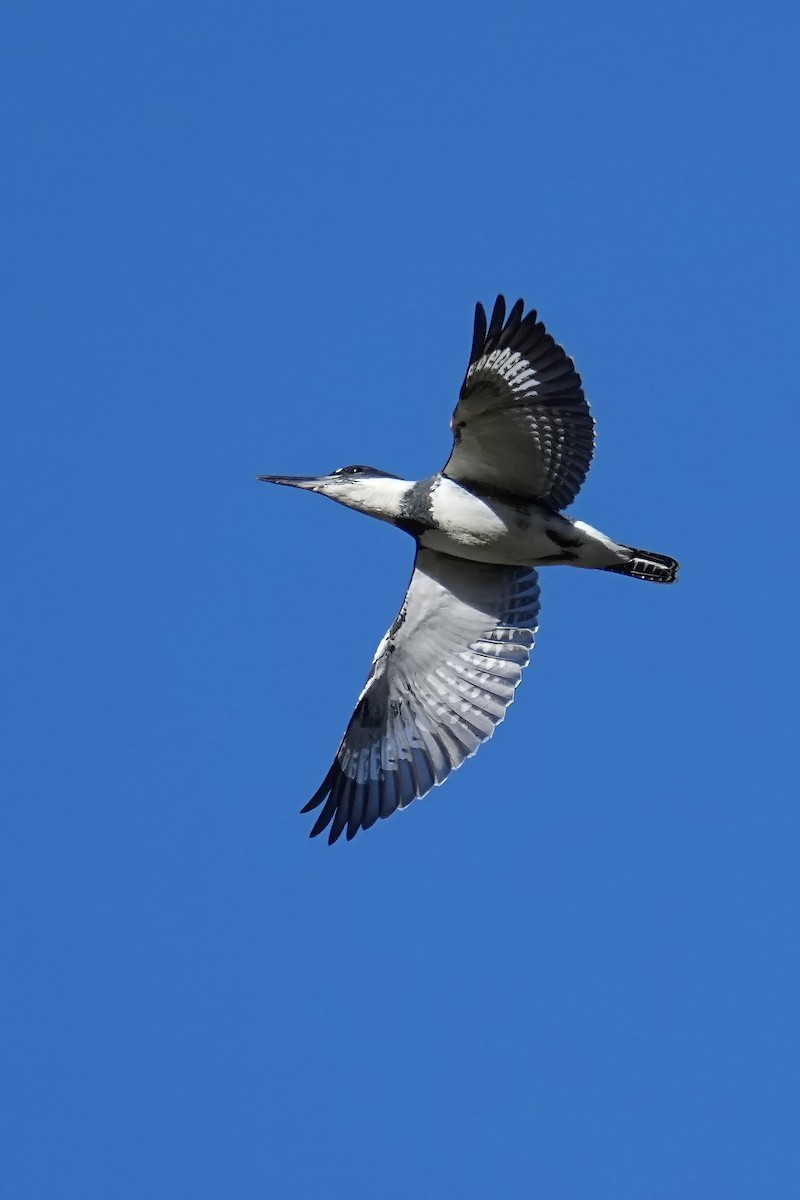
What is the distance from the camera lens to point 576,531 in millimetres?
11383

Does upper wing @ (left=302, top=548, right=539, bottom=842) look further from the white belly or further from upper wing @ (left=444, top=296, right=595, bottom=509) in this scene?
upper wing @ (left=444, top=296, right=595, bottom=509)

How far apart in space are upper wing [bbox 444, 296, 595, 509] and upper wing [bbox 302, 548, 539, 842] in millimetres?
965

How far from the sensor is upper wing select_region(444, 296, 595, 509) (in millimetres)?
10562

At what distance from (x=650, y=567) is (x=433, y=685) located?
1773 millimetres

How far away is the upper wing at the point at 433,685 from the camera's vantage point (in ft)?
39.6

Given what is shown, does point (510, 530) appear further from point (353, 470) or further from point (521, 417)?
point (353, 470)

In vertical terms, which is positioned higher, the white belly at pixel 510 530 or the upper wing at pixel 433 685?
the white belly at pixel 510 530

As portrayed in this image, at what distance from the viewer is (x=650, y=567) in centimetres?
1156

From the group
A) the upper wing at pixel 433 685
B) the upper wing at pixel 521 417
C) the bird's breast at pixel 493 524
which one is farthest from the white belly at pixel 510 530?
the upper wing at pixel 433 685

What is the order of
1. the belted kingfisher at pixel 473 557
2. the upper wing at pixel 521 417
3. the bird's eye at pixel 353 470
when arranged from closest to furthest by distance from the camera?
the upper wing at pixel 521 417
the belted kingfisher at pixel 473 557
the bird's eye at pixel 353 470

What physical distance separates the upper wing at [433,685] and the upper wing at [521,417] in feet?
3.17

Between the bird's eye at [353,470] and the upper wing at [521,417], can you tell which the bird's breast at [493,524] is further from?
the bird's eye at [353,470]

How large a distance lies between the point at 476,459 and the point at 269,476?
168 cm

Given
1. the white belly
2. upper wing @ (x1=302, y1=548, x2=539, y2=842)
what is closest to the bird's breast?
the white belly
